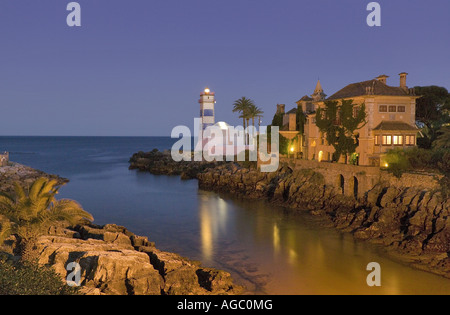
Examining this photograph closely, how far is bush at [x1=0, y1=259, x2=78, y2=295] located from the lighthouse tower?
274 ft

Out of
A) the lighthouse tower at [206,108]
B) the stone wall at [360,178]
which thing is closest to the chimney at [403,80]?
the stone wall at [360,178]

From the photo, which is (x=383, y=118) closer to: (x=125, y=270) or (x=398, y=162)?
(x=398, y=162)

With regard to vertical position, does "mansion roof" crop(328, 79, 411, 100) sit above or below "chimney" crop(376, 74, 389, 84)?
below

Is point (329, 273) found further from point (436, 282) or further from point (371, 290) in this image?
point (436, 282)

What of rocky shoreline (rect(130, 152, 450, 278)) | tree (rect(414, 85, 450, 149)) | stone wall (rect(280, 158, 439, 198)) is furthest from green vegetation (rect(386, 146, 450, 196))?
tree (rect(414, 85, 450, 149))

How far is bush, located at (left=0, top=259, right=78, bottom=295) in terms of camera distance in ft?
41.3

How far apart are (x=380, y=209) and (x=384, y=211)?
768 mm

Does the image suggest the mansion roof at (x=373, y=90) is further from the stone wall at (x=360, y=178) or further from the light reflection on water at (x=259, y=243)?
the light reflection on water at (x=259, y=243)

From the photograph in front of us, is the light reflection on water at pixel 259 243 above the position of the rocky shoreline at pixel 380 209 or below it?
below

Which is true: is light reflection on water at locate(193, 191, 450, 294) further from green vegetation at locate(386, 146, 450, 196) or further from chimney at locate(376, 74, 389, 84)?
chimney at locate(376, 74, 389, 84)

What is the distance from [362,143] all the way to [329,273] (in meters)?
22.4

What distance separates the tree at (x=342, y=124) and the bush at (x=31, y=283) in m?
34.7

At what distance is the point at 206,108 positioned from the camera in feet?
319

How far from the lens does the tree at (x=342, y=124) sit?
41.1 metres
